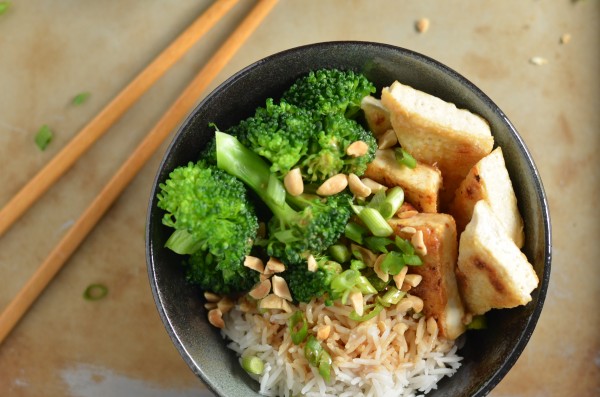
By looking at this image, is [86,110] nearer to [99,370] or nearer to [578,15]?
[99,370]

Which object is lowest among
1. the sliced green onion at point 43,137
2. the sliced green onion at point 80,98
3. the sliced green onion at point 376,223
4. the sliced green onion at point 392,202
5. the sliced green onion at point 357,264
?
the sliced green onion at point 43,137

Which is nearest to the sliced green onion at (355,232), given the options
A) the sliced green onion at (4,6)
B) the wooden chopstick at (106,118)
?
the wooden chopstick at (106,118)

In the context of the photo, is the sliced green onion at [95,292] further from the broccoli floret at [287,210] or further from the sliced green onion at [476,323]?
the sliced green onion at [476,323]

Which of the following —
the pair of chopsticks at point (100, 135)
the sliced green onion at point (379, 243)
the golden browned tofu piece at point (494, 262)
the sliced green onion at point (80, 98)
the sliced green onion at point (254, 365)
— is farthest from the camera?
the sliced green onion at point (80, 98)

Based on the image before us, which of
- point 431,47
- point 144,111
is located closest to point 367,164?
point 431,47

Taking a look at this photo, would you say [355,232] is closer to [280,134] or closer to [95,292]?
[280,134]

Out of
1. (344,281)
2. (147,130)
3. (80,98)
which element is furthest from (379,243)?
(80,98)

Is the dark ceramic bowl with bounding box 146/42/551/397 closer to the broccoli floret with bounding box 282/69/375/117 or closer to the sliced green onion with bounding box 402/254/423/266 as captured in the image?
the broccoli floret with bounding box 282/69/375/117
